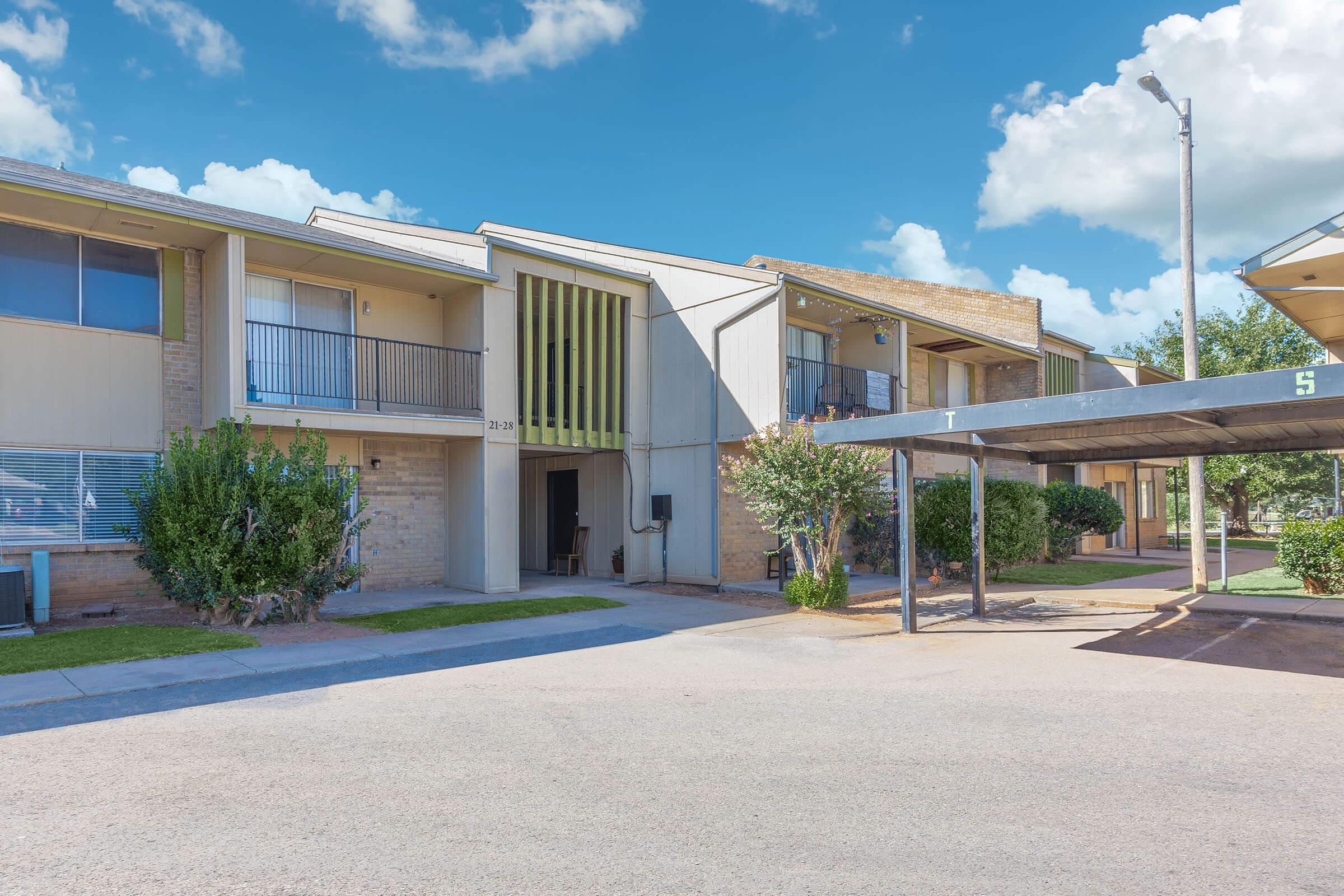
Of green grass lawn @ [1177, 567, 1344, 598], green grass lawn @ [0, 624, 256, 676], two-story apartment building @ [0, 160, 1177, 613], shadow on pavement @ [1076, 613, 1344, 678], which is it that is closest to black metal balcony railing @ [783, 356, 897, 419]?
two-story apartment building @ [0, 160, 1177, 613]

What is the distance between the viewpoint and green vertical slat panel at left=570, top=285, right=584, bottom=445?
49.5ft

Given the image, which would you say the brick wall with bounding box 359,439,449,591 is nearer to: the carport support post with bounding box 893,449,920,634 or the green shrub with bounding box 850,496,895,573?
the carport support post with bounding box 893,449,920,634

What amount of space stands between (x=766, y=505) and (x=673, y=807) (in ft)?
26.2

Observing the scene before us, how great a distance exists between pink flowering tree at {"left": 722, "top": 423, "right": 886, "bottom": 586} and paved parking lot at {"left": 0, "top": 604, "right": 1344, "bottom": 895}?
12.6 ft

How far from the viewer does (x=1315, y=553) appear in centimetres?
1295

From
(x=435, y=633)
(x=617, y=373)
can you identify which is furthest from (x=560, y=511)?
(x=435, y=633)

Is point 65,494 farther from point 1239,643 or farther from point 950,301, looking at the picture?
point 950,301

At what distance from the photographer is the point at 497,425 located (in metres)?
14.0

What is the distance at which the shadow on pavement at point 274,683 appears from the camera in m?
6.39

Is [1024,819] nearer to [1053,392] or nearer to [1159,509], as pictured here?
[1053,392]

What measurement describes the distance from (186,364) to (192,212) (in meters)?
2.30

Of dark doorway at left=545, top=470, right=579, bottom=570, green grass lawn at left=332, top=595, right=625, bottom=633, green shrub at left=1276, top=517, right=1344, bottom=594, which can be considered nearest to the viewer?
green grass lawn at left=332, top=595, right=625, bottom=633

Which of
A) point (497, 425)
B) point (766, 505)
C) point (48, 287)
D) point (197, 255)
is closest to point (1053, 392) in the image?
point (766, 505)

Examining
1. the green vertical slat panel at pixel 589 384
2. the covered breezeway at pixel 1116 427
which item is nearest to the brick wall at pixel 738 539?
the green vertical slat panel at pixel 589 384
